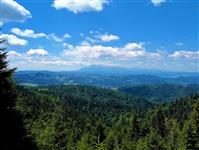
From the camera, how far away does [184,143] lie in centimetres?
5484

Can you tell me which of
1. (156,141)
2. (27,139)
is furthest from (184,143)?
(27,139)

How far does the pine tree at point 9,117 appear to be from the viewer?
55.0ft

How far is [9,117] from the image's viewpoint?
670 inches

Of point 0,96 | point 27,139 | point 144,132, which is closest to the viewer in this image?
point 0,96

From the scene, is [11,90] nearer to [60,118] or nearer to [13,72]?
[13,72]

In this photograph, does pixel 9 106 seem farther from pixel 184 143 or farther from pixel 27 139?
pixel 184 143

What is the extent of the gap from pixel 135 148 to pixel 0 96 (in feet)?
197

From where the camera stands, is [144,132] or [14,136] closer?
[14,136]

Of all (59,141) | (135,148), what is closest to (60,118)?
(59,141)

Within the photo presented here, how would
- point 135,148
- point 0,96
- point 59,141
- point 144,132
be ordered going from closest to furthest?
point 0,96
point 59,141
point 135,148
point 144,132

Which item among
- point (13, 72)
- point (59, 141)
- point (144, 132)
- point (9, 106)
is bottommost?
point (144, 132)

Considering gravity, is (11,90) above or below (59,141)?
above

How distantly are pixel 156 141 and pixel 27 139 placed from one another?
193 ft

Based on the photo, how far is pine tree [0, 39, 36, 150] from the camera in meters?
16.8
